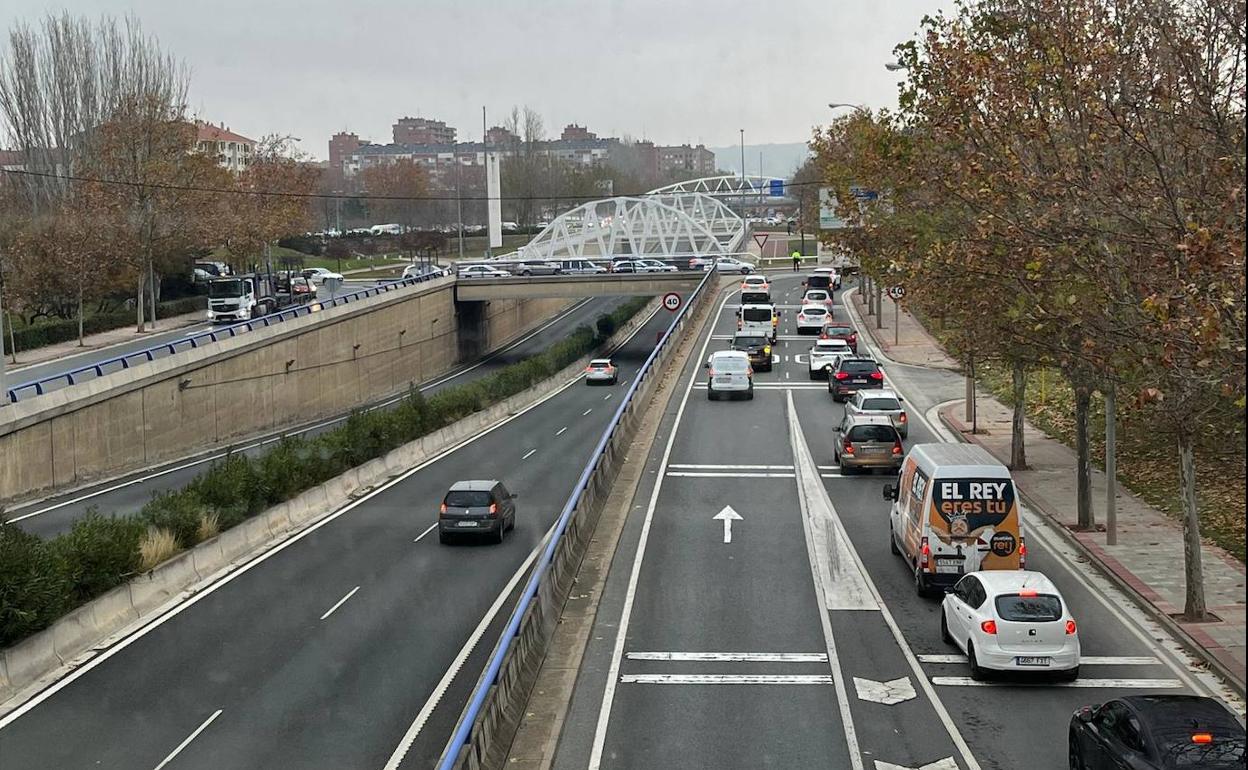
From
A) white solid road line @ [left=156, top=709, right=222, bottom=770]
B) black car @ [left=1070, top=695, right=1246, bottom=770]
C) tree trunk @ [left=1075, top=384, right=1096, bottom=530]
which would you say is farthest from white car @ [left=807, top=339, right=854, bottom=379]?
black car @ [left=1070, top=695, right=1246, bottom=770]

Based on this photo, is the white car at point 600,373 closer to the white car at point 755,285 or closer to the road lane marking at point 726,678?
the white car at point 755,285

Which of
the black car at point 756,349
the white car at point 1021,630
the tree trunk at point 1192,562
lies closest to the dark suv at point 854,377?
the black car at point 756,349

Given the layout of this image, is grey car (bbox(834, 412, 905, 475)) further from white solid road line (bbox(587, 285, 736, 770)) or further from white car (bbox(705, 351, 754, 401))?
white car (bbox(705, 351, 754, 401))

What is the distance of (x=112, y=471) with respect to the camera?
137 ft

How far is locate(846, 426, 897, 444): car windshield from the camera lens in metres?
33.0

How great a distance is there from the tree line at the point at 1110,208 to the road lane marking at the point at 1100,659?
199cm

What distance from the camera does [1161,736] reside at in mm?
12461

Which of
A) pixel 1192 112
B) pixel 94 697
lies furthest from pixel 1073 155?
pixel 94 697

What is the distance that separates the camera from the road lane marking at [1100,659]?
18.5 m

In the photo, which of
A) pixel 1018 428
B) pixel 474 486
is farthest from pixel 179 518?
pixel 1018 428

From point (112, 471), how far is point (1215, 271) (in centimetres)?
3609

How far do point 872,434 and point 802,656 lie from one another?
14.8 meters

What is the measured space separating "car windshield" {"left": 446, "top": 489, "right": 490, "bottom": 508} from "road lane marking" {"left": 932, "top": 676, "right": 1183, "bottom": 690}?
1382 centimetres

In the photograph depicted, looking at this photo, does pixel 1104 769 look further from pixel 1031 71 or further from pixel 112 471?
pixel 112 471
